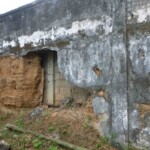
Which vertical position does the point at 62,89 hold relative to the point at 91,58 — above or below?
below

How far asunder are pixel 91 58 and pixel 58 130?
65.6 inches

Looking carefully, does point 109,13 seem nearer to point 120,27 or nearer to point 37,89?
point 120,27

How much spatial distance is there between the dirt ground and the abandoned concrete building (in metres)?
0.29

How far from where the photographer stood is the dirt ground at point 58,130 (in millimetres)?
6516

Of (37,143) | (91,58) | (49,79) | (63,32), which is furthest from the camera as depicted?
(49,79)

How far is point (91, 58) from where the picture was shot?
22.1ft

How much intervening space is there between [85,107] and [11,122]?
2318 millimetres

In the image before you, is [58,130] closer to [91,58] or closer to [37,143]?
[37,143]

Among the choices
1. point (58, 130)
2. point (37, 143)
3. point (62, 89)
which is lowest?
point (37, 143)

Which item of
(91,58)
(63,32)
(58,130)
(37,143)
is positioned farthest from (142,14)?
(37,143)

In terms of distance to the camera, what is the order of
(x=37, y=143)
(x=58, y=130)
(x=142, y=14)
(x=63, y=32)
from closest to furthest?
1. (x=142, y=14)
2. (x=37, y=143)
3. (x=58, y=130)
4. (x=63, y=32)

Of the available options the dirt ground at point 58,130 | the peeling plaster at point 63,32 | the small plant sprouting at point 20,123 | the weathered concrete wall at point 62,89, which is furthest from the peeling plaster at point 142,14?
the small plant sprouting at point 20,123

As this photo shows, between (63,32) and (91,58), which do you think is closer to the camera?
(91,58)

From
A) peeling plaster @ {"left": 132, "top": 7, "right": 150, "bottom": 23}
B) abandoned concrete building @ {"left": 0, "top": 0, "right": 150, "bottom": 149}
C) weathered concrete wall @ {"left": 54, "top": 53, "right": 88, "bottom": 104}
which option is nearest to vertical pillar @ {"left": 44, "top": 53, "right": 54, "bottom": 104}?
abandoned concrete building @ {"left": 0, "top": 0, "right": 150, "bottom": 149}
